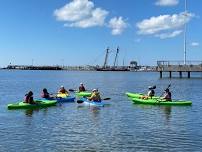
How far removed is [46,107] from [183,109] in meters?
11.9

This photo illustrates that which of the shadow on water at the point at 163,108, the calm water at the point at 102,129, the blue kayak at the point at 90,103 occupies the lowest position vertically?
the calm water at the point at 102,129

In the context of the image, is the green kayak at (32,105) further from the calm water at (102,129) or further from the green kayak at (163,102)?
the green kayak at (163,102)

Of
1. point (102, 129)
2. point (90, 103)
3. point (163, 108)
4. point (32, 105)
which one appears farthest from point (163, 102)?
point (102, 129)

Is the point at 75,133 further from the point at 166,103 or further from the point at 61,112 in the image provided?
the point at 166,103

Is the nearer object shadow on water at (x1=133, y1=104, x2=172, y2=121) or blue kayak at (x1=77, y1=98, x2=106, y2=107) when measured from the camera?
shadow on water at (x1=133, y1=104, x2=172, y2=121)

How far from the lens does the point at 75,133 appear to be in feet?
83.5

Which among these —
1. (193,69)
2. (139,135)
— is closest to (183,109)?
(139,135)

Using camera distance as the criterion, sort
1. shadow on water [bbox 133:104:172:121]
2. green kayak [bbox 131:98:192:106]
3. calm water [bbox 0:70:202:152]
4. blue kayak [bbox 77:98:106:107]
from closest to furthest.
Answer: calm water [bbox 0:70:202:152] < shadow on water [bbox 133:104:172:121] < blue kayak [bbox 77:98:106:107] < green kayak [bbox 131:98:192:106]

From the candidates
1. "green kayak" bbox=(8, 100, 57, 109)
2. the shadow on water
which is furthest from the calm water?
"green kayak" bbox=(8, 100, 57, 109)

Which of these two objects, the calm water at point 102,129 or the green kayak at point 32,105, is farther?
the green kayak at point 32,105

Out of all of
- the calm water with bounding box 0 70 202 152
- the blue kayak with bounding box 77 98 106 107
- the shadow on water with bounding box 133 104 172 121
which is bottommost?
the calm water with bounding box 0 70 202 152

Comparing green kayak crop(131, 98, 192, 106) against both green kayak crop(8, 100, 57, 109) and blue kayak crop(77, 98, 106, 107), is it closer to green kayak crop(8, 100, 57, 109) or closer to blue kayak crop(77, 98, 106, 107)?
blue kayak crop(77, 98, 106, 107)

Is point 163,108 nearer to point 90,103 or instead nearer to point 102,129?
point 90,103

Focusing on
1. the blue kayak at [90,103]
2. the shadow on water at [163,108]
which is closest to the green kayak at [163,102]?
the shadow on water at [163,108]
